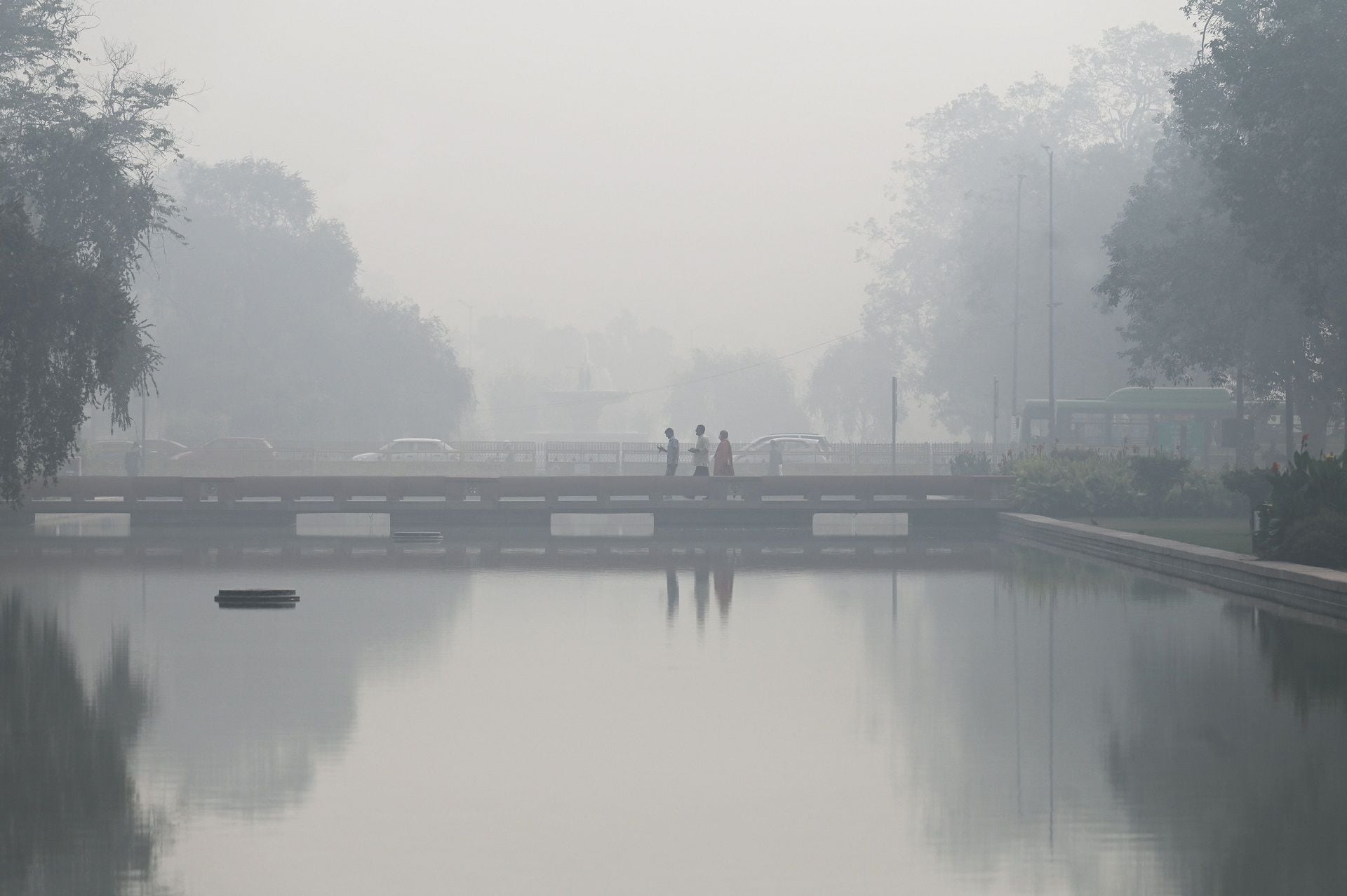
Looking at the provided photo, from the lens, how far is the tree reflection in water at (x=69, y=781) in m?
7.12

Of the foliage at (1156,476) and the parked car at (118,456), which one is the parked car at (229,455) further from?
the foliage at (1156,476)

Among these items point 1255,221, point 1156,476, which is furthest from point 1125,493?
point 1255,221

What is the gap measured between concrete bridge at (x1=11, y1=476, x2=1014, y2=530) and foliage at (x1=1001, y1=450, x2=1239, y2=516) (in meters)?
1.16

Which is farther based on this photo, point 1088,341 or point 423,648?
point 1088,341

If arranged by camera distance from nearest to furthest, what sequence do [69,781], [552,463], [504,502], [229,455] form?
[69,781] < [504,502] < [552,463] < [229,455]

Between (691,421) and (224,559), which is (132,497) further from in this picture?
(691,421)

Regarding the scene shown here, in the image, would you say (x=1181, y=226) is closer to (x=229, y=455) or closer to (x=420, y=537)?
(x=420, y=537)

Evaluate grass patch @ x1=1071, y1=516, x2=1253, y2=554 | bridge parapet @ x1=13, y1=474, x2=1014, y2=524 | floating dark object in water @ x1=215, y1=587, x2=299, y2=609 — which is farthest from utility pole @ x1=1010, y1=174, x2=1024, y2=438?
floating dark object in water @ x1=215, y1=587, x2=299, y2=609

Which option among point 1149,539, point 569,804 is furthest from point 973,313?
point 569,804

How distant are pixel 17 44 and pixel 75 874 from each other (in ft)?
108

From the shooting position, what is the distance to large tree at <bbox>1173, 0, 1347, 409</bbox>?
32656 millimetres

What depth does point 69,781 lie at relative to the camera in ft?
29.7

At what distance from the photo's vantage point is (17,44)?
3653 cm

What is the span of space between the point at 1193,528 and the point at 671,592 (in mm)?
13538
